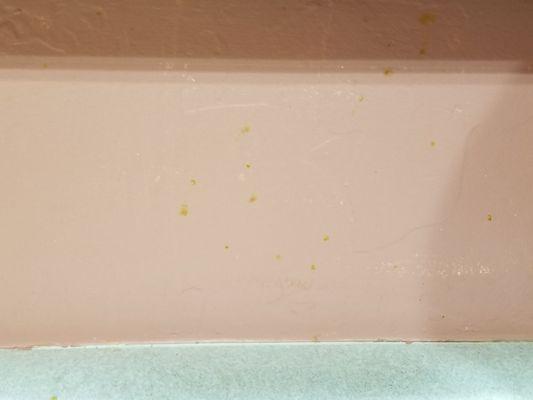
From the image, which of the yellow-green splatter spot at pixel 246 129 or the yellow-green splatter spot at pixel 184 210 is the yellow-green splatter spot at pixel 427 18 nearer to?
the yellow-green splatter spot at pixel 246 129

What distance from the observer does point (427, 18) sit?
2.25ft

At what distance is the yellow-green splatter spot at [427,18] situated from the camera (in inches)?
27.0

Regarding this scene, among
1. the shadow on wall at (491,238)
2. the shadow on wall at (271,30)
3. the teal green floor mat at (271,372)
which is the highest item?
the shadow on wall at (271,30)

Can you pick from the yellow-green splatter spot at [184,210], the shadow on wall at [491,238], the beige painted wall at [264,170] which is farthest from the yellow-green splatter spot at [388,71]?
the yellow-green splatter spot at [184,210]

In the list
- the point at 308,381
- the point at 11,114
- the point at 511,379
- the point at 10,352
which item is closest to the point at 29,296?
the point at 10,352

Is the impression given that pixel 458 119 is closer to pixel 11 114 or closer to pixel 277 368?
pixel 277 368

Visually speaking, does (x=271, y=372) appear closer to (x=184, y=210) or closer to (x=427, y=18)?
(x=184, y=210)

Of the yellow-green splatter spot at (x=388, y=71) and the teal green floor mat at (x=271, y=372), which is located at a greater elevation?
the yellow-green splatter spot at (x=388, y=71)

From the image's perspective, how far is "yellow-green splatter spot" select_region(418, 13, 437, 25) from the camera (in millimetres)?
687

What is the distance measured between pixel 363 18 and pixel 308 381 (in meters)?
0.44

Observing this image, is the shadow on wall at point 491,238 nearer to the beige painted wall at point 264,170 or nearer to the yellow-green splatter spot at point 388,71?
the beige painted wall at point 264,170

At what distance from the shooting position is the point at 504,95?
717mm

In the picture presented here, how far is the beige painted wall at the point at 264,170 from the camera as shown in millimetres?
679

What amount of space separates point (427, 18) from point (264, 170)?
27 cm
